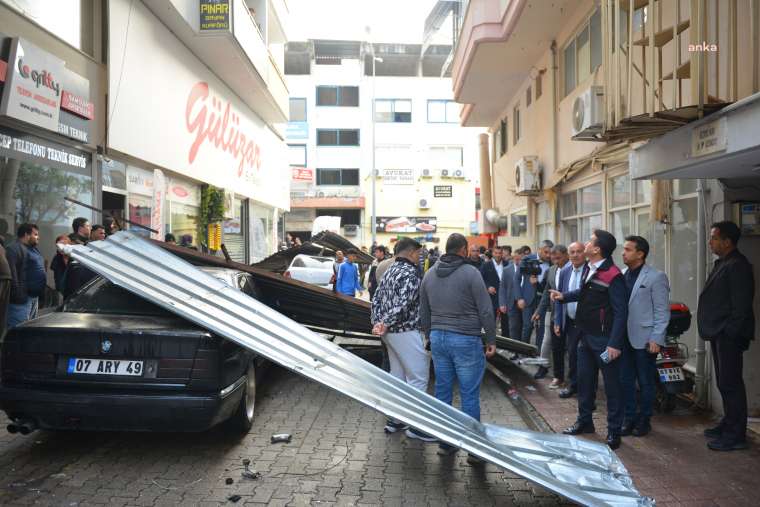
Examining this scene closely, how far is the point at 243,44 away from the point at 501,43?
22.4 feet

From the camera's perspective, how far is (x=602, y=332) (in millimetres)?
5207

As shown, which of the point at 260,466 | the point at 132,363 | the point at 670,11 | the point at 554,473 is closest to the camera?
the point at 554,473

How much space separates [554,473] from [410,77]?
4111cm

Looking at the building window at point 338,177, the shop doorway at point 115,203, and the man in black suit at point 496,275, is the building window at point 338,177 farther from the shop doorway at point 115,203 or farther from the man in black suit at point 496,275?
the man in black suit at point 496,275

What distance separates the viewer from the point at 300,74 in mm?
41969

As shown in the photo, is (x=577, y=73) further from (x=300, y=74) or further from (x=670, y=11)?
(x=300, y=74)

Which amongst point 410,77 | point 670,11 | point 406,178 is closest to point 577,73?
point 670,11

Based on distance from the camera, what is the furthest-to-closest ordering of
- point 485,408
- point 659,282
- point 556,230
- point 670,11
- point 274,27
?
point 274,27 < point 556,230 < point 670,11 < point 485,408 < point 659,282

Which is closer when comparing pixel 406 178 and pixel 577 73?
pixel 577 73

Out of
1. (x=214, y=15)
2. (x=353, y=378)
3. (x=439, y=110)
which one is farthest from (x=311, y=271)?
(x=439, y=110)

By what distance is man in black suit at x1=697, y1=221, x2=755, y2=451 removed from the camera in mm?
4852

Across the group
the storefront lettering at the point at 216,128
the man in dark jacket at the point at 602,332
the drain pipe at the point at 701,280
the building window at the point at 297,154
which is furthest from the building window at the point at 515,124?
the building window at the point at 297,154

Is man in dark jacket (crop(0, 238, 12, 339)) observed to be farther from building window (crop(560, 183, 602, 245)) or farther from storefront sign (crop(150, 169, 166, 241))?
building window (crop(560, 183, 602, 245))

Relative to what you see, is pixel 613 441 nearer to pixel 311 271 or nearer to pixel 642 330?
pixel 642 330
